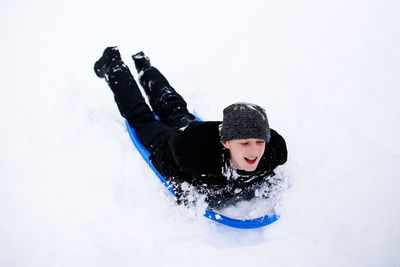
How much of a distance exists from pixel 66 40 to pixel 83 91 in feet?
3.58

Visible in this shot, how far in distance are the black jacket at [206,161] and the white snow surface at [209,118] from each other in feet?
0.83

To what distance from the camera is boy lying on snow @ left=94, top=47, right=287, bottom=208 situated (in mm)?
1344

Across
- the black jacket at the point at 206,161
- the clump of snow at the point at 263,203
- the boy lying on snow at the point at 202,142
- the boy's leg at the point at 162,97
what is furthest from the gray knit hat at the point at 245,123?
the boy's leg at the point at 162,97

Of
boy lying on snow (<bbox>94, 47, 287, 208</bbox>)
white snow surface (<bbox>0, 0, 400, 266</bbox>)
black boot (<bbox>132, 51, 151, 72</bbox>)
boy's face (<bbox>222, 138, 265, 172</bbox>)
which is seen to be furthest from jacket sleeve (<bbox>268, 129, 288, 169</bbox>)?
black boot (<bbox>132, 51, 151, 72</bbox>)

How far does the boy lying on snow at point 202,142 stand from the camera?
1344 mm

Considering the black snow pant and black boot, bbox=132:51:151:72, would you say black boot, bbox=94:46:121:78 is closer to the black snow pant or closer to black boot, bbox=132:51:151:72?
the black snow pant

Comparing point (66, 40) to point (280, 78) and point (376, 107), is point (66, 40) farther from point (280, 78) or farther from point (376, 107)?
point (376, 107)

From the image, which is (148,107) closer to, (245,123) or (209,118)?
(209,118)

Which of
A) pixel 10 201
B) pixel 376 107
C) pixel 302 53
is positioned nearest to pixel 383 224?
pixel 376 107

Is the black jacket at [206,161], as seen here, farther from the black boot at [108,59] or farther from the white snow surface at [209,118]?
the black boot at [108,59]

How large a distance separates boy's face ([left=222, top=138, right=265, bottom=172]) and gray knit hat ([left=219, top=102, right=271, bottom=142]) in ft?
0.11

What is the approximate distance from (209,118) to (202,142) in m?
0.90

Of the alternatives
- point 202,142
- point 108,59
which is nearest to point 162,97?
point 108,59

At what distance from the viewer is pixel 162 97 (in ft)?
7.24
